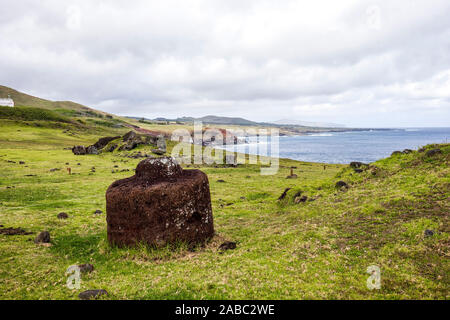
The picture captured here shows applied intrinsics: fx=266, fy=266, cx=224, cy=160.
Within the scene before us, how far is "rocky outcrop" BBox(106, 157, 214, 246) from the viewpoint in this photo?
9.95 m

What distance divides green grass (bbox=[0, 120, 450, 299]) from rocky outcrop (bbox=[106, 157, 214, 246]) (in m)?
0.48

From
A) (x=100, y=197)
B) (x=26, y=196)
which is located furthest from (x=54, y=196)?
(x=100, y=197)

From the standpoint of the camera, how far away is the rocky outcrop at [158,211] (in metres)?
9.95

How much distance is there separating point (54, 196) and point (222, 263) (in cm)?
1833

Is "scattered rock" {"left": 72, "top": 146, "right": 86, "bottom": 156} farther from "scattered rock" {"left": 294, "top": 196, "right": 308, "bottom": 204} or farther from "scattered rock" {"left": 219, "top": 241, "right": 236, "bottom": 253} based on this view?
"scattered rock" {"left": 219, "top": 241, "right": 236, "bottom": 253}

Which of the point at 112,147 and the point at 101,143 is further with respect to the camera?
the point at 101,143

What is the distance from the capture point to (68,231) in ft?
42.6

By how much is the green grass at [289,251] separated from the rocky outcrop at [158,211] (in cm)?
48

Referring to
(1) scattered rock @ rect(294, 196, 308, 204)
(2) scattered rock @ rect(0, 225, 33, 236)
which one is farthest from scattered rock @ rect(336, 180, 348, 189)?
(2) scattered rock @ rect(0, 225, 33, 236)

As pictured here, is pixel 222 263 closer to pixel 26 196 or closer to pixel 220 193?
pixel 220 193

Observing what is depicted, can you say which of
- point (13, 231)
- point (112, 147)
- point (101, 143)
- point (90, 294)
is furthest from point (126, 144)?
point (90, 294)

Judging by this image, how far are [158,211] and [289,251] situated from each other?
498 cm

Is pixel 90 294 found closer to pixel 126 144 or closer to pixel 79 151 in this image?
pixel 79 151

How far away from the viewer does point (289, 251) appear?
948cm
